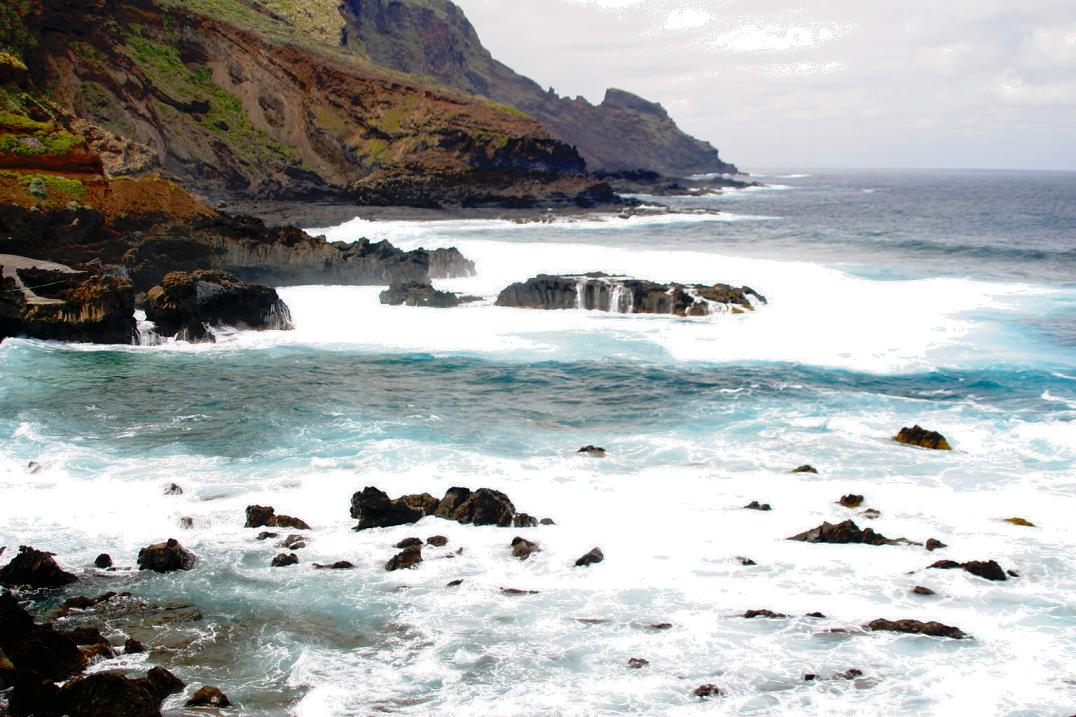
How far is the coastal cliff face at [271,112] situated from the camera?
207ft

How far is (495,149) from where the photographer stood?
7969 centimetres

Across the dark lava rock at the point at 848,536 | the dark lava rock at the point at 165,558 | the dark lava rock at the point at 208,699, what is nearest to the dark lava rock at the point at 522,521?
the dark lava rock at the point at 848,536

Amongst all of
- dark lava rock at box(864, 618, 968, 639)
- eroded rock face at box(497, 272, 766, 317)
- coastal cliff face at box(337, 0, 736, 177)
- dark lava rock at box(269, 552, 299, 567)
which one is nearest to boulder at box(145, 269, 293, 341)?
eroded rock face at box(497, 272, 766, 317)

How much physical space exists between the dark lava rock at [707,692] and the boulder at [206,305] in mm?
19739

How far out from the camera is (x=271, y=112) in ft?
242

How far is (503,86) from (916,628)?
16778 centimetres

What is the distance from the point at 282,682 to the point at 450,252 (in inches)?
1231

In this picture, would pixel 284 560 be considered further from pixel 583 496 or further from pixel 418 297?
pixel 418 297

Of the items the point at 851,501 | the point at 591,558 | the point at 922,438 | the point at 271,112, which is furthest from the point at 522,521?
the point at 271,112

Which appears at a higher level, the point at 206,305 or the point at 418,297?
the point at 206,305

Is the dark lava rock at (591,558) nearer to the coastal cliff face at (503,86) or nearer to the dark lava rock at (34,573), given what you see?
the dark lava rock at (34,573)

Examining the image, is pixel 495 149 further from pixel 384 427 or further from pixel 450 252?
pixel 384 427

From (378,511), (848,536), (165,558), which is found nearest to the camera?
(165,558)

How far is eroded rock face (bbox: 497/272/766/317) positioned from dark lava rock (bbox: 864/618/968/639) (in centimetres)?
2081
